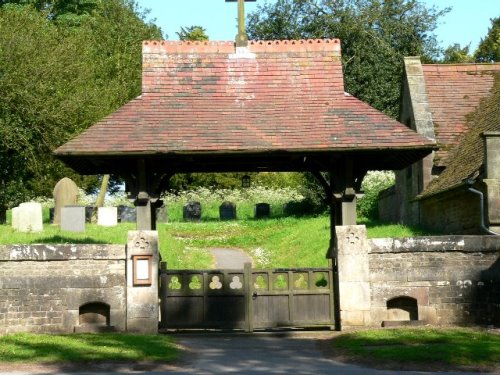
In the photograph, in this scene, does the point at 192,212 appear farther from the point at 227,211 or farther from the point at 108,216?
the point at 108,216

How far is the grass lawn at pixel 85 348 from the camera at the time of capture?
1319 centimetres

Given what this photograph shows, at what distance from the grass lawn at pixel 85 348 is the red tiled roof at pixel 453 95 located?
514 inches

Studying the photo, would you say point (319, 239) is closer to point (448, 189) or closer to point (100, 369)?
point (448, 189)

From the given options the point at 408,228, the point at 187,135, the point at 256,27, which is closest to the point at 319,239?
the point at 408,228

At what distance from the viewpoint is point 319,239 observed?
30.6 metres

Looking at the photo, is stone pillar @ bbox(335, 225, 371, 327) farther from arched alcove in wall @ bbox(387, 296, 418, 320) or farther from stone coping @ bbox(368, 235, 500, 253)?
arched alcove in wall @ bbox(387, 296, 418, 320)

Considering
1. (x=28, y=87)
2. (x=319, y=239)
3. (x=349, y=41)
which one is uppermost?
(x=349, y=41)

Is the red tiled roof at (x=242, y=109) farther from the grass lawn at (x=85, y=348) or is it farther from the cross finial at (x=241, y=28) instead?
the grass lawn at (x=85, y=348)

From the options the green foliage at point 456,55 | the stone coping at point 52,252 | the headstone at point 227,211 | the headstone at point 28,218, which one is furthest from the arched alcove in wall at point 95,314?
the green foliage at point 456,55

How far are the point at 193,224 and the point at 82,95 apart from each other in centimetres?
753

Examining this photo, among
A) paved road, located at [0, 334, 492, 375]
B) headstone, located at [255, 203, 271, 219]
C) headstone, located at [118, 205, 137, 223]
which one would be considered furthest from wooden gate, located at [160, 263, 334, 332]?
headstone, located at [255, 203, 271, 219]

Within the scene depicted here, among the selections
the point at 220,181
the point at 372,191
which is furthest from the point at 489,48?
the point at 372,191

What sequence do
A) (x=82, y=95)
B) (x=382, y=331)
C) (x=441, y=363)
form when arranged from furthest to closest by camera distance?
(x=82, y=95) < (x=382, y=331) < (x=441, y=363)

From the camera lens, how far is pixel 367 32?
174ft
